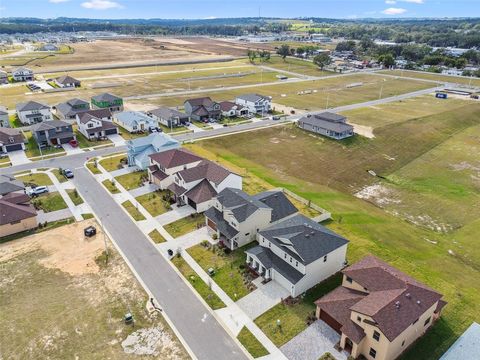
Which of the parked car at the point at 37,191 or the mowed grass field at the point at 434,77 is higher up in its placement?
the mowed grass field at the point at 434,77

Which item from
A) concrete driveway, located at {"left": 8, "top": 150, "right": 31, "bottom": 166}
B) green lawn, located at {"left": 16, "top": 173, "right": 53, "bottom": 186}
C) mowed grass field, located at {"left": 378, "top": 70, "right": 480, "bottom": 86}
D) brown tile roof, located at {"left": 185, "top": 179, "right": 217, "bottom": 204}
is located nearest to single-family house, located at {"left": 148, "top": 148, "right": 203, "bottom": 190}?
brown tile roof, located at {"left": 185, "top": 179, "right": 217, "bottom": 204}

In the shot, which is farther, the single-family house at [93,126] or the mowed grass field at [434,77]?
the mowed grass field at [434,77]

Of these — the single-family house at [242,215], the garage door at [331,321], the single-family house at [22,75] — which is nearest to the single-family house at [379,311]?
the garage door at [331,321]

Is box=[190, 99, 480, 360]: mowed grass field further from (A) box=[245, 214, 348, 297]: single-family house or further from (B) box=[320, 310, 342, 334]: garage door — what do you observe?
(B) box=[320, 310, 342, 334]: garage door

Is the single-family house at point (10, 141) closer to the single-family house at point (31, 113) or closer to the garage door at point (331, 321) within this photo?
the single-family house at point (31, 113)

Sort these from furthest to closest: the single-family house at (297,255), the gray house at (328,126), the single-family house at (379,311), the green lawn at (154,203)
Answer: the gray house at (328,126) < the green lawn at (154,203) < the single-family house at (297,255) < the single-family house at (379,311)

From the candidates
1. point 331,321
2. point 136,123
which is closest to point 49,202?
point 136,123
